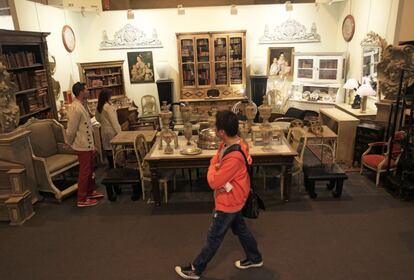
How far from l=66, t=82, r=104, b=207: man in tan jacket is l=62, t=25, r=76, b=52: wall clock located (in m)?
3.35

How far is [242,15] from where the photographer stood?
755 cm

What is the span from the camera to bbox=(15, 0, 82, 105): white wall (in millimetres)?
5484

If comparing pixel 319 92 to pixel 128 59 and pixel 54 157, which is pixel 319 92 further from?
pixel 54 157

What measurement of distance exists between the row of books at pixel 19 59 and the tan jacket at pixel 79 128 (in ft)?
4.89

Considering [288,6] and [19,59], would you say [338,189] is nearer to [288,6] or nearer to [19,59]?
[288,6]

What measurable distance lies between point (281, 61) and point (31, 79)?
534cm

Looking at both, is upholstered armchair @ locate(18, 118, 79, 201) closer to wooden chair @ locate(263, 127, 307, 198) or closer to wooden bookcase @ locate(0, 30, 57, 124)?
wooden bookcase @ locate(0, 30, 57, 124)

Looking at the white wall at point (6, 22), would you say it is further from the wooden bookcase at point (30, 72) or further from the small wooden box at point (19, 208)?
the small wooden box at point (19, 208)

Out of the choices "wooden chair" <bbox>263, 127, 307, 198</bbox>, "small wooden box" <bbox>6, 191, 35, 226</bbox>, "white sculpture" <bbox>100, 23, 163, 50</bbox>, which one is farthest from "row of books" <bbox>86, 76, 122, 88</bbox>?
"wooden chair" <bbox>263, 127, 307, 198</bbox>

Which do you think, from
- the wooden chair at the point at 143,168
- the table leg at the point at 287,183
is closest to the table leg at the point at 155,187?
the wooden chair at the point at 143,168

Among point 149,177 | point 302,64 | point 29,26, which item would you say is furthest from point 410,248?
→ point 29,26

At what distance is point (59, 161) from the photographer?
469 centimetres

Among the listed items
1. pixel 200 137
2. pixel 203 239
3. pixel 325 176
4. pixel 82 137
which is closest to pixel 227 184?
pixel 203 239

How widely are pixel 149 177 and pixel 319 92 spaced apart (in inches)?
183
